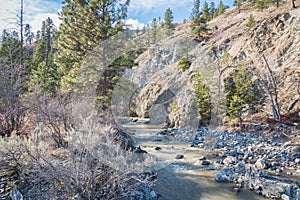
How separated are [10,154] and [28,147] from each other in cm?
45

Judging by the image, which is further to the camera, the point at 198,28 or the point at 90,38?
the point at 198,28

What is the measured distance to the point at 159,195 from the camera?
6301 mm

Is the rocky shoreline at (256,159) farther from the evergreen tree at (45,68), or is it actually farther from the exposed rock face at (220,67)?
the evergreen tree at (45,68)

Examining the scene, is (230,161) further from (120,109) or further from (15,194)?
(120,109)

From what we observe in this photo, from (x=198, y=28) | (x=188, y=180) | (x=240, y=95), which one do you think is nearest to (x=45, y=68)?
(x=240, y=95)

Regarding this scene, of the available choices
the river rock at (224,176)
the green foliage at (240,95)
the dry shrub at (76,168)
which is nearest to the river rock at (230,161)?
the river rock at (224,176)

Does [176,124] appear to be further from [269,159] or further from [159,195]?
[159,195]

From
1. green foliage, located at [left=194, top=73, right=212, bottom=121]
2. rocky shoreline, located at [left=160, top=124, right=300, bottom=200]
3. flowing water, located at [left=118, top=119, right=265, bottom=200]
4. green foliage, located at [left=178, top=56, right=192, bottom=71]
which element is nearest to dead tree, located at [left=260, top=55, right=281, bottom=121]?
rocky shoreline, located at [left=160, top=124, right=300, bottom=200]

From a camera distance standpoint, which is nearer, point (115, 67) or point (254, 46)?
point (115, 67)

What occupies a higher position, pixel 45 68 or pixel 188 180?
pixel 45 68

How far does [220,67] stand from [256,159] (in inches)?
506

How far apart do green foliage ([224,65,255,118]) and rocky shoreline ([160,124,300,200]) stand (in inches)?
69.3

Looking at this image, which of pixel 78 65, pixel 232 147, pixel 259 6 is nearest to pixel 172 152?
pixel 232 147

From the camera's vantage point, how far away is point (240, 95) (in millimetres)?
15938
